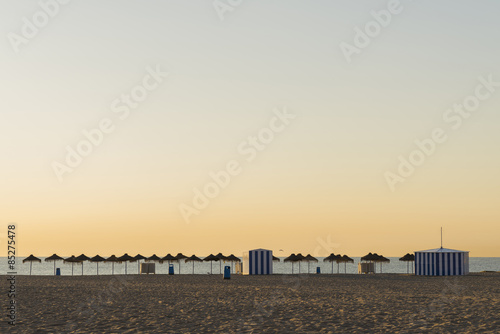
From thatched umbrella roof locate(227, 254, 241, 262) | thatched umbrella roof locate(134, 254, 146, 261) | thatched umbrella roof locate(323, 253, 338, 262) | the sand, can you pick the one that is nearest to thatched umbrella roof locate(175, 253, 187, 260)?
thatched umbrella roof locate(134, 254, 146, 261)

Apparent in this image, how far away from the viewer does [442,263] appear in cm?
4197

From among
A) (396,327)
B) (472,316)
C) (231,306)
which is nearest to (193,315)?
(231,306)

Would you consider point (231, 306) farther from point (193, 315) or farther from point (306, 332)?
point (306, 332)

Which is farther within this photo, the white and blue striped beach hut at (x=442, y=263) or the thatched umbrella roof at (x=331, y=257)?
the thatched umbrella roof at (x=331, y=257)

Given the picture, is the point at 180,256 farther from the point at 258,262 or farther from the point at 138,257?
the point at 258,262

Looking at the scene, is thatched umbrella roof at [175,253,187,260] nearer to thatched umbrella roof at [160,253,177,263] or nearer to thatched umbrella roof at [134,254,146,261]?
thatched umbrella roof at [160,253,177,263]

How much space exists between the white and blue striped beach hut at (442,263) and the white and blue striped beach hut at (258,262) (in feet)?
33.7

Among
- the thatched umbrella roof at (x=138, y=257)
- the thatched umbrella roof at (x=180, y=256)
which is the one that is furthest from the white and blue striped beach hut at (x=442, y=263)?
the thatched umbrella roof at (x=138, y=257)

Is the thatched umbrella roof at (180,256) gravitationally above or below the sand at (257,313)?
below

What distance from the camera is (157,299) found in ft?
67.3

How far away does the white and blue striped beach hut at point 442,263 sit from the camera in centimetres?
4194

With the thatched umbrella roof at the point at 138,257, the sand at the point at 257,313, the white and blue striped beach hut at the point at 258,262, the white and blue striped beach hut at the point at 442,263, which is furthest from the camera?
the thatched umbrella roof at the point at 138,257

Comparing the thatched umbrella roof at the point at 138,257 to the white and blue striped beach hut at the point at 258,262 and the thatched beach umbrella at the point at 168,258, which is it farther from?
the white and blue striped beach hut at the point at 258,262

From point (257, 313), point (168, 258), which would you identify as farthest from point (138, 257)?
point (257, 313)
